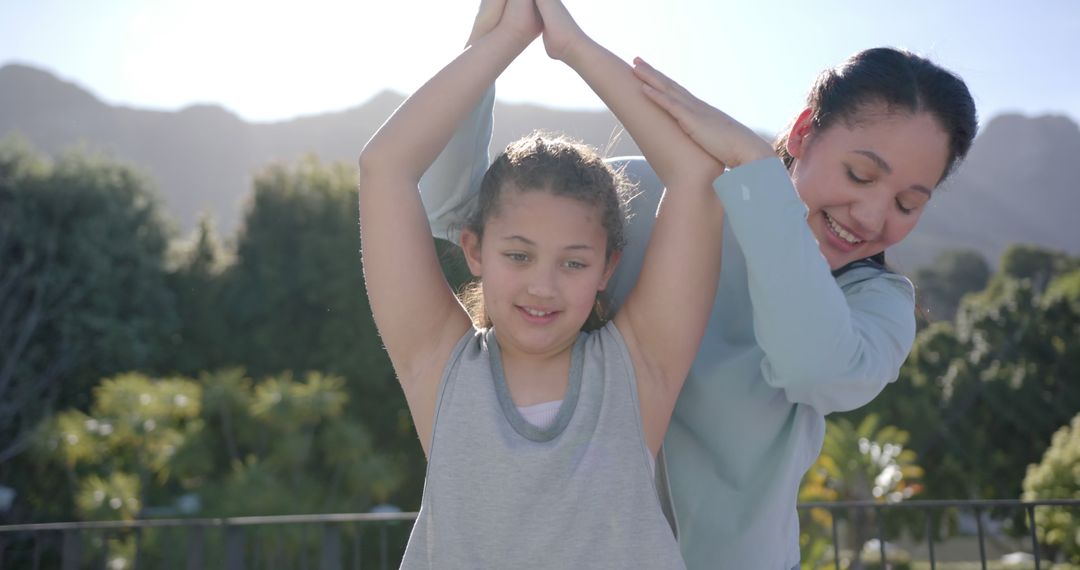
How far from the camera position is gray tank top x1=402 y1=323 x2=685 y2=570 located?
1.09 meters

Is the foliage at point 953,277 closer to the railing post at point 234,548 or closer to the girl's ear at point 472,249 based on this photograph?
the railing post at point 234,548

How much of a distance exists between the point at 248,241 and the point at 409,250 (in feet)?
54.1

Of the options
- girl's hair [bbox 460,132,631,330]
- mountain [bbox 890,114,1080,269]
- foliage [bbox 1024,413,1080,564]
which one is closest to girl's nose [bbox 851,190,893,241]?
girl's hair [bbox 460,132,631,330]

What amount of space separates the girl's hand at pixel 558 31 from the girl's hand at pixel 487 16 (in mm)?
58

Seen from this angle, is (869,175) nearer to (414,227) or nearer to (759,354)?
(759,354)

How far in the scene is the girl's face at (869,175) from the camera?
1.21 meters

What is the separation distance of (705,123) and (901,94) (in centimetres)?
30

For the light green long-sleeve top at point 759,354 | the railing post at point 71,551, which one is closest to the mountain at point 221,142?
the railing post at point 71,551

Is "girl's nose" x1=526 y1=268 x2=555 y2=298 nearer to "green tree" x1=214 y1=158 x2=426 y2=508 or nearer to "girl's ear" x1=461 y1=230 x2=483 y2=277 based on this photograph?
"girl's ear" x1=461 y1=230 x2=483 y2=277

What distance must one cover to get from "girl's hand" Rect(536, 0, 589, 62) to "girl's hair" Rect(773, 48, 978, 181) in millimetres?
363

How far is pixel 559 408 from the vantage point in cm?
118

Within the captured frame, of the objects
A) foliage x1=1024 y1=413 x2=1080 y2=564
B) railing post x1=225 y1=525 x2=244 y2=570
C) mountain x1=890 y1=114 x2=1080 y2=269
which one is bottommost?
foliage x1=1024 y1=413 x2=1080 y2=564

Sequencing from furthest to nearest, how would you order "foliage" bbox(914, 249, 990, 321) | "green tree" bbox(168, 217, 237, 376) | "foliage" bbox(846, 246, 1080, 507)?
"foliage" bbox(914, 249, 990, 321) < "foliage" bbox(846, 246, 1080, 507) < "green tree" bbox(168, 217, 237, 376)

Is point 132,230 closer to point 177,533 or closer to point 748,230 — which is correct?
point 177,533
